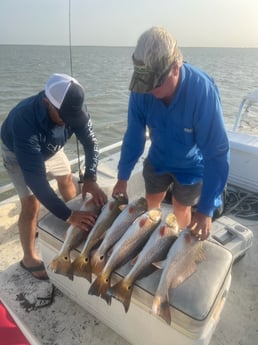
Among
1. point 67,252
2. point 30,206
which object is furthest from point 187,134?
point 30,206

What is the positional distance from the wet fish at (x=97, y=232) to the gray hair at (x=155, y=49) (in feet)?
3.34

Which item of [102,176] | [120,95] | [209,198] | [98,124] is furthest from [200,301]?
[120,95]

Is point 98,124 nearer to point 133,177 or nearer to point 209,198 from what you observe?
point 133,177

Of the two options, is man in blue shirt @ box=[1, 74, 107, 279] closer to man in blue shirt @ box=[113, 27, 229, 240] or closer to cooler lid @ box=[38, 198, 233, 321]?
man in blue shirt @ box=[113, 27, 229, 240]

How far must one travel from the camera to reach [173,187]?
3.09 meters

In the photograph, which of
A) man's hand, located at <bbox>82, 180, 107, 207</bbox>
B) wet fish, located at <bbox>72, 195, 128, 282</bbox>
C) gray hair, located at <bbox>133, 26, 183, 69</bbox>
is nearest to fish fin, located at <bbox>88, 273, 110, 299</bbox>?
wet fish, located at <bbox>72, 195, 128, 282</bbox>

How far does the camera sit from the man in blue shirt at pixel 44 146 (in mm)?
2451

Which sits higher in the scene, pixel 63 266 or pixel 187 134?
pixel 187 134

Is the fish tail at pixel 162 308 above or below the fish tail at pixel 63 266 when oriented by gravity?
above

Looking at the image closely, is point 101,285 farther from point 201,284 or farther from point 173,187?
point 173,187

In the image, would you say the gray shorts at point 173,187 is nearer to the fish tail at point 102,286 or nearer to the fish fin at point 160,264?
the fish fin at point 160,264

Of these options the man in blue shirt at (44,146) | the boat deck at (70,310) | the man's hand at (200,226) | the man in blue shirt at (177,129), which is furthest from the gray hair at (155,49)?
the boat deck at (70,310)

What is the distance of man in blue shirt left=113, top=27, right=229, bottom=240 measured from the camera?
2096 millimetres

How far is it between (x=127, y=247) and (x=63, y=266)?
45 cm
